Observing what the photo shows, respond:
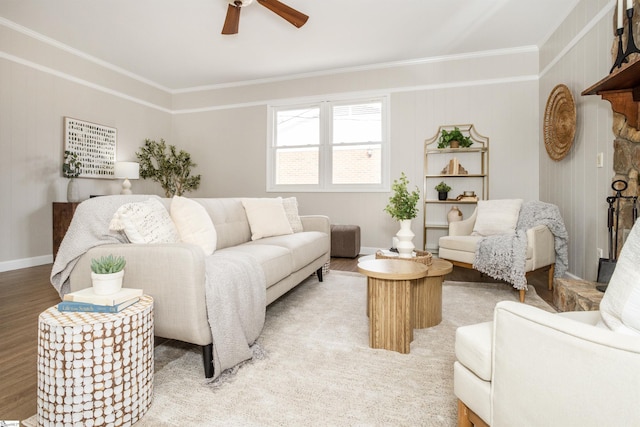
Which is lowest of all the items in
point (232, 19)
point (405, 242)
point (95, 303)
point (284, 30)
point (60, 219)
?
point (95, 303)

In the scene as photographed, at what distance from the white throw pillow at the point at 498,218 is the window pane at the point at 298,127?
2.72 metres

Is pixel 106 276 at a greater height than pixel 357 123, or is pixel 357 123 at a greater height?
pixel 357 123

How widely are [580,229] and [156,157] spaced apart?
5784 millimetres

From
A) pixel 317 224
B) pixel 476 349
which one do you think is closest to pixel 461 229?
pixel 317 224

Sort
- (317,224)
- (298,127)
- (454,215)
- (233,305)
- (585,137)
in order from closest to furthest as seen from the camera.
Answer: (233,305) → (585,137) → (317,224) → (454,215) → (298,127)

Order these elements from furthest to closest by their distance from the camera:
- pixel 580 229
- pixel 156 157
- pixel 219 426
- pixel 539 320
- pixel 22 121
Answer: pixel 156 157, pixel 22 121, pixel 580 229, pixel 219 426, pixel 539 320

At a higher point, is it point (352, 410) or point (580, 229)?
point (580, 229)

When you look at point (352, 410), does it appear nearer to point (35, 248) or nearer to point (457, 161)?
point (457, 161)

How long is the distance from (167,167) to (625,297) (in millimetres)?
5846

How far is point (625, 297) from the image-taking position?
0.81m

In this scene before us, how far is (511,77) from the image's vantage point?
4.52 metres

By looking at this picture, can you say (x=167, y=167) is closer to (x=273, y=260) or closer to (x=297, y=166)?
(x=297, y=166)

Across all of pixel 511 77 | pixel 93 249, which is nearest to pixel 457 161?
pixel 511 77

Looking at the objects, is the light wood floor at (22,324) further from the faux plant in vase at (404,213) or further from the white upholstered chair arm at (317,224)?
the faux plant in vase at (404,213)
